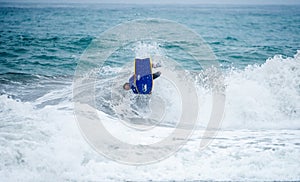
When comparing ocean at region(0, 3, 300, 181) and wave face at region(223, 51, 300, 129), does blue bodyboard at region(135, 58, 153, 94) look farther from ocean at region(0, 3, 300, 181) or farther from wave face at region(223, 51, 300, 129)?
wave face at region(223, 51, 300, 129)

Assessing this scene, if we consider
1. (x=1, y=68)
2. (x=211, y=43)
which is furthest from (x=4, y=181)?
(x=211, y=43)

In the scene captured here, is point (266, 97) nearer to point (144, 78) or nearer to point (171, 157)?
point (144, 78)

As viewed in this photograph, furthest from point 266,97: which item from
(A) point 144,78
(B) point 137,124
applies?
(B) point 137,124

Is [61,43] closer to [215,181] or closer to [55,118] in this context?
[55,118]

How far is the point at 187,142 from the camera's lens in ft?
20.1

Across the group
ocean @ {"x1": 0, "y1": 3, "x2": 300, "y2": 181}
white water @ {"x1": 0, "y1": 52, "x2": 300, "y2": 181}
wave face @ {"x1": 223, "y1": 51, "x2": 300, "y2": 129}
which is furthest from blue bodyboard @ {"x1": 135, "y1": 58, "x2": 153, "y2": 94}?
wave face @ {"x1": 223, "y1": 51, "x2": 300, "y2": 129}

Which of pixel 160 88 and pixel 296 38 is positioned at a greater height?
pixel 296 38

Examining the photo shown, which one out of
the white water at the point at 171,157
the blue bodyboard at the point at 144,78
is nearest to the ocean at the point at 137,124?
the white water at the point at 171,157

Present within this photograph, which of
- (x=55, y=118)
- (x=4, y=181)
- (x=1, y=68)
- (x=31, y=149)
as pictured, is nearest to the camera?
(x=4, y=181)

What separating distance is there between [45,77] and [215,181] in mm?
8916

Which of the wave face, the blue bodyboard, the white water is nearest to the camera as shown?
the white water

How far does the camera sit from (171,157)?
5.46 m

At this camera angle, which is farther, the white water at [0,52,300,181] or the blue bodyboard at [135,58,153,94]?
the blue bodyboard at [135,58,153,94]

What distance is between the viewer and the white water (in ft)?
15.9
